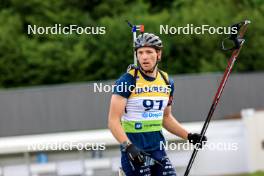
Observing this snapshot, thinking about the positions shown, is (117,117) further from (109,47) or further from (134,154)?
(109,47)

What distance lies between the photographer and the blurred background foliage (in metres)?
26.5

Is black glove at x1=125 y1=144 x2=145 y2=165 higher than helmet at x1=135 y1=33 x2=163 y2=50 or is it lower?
lower

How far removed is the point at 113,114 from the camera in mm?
5387

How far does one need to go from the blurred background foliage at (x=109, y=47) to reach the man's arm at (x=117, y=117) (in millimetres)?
20257

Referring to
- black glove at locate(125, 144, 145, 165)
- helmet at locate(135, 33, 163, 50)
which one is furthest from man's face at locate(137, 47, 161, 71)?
black glove at locate(125, 144, 145, 165)

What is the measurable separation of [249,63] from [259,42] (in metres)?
0.82

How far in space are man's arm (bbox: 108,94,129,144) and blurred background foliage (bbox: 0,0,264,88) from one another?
20.3m

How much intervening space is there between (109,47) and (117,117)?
2169 centimetres

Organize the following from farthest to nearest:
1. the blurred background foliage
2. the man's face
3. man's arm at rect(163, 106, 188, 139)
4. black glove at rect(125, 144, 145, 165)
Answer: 1. the blurred background foliage
2. man's arm at rect(163, 106, 188, 139)
3. the man's face
4. black glove at rect(125, 144, 145, 165)

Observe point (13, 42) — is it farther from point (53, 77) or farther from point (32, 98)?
point (32, 98)

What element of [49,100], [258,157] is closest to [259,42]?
[49,100]

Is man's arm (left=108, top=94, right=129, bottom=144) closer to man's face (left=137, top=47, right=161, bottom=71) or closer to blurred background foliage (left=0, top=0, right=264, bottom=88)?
man's face (left=137, top=47, right=161, bottom=71)

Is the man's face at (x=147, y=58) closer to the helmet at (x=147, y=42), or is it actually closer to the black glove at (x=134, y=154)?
the helmet at (x=147, y=42)

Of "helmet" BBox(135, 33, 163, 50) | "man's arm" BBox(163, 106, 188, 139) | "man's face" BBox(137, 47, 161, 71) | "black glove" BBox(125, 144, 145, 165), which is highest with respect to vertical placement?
"helmet" BBox(135, 33, 163, 50)
